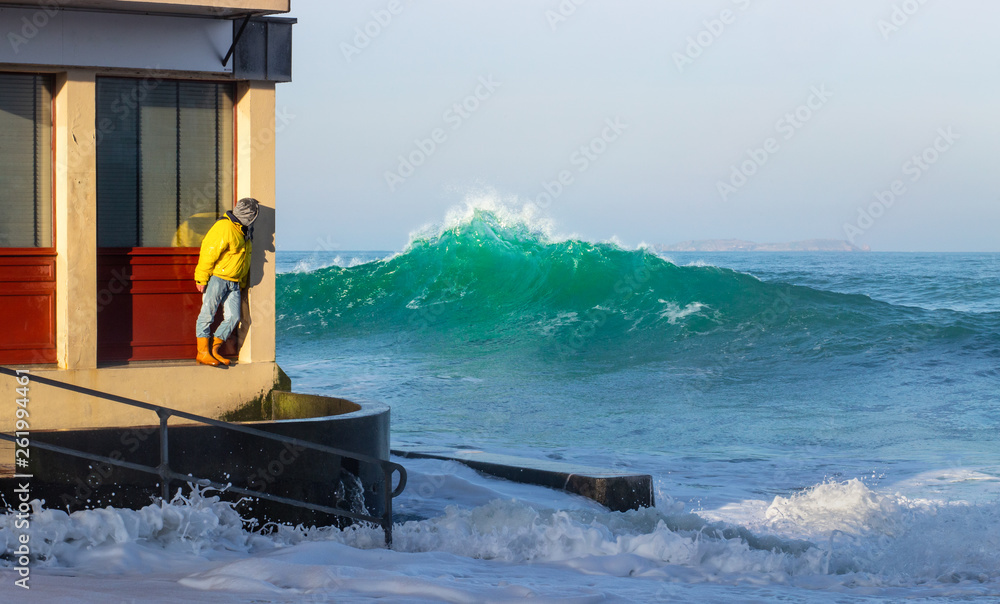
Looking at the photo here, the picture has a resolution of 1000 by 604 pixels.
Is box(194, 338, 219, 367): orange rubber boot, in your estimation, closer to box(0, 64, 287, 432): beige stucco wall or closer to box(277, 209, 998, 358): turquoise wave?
box(0, 64, 287, 432): beige stucco wall

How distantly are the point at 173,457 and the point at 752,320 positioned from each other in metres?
19.1

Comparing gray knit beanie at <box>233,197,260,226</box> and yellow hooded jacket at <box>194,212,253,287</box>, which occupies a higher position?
gray knit beanie at <box>233,197,260,226</box>

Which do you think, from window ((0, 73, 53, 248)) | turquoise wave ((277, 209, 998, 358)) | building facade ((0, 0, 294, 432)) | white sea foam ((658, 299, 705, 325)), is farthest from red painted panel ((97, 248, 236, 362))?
white sea foam ((658, 299, 705, 325))

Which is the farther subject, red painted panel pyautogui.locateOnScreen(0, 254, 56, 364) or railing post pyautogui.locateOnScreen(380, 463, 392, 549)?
red painted panel pyautogui.locateOnScreen(0, 254, 56, 364)

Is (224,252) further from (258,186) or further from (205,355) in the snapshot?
(205,355)

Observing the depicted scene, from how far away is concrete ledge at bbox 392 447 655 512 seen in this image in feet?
26.0

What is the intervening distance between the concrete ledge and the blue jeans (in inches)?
104

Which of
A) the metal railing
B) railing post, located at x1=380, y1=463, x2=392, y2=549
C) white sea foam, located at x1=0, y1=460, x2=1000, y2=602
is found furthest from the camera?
railing post, located at x1=380, y1=463, x2=392, y2=549

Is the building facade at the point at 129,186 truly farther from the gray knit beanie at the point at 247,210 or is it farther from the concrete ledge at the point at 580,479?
the concrete ledge at the point at 580,479

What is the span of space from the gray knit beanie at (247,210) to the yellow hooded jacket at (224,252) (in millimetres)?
67

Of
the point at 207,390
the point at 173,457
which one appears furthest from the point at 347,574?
the point at 207,390

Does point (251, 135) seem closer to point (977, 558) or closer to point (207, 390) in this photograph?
point (207, 390)

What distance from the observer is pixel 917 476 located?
1020cm

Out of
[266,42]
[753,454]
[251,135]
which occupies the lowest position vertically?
[753,454]
